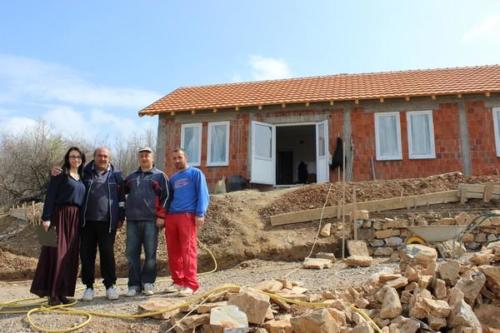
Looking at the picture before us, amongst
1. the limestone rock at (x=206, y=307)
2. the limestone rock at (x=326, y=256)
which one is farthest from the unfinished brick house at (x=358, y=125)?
the limestone rock at (x=206, y=307)

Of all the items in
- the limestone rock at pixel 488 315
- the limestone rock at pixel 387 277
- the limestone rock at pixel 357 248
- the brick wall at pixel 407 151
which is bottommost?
the limestone rock at pixel 488 315

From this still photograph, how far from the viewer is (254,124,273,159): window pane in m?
14.1

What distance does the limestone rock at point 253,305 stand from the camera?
14.0ft

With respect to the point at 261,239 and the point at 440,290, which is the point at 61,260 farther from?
the point at 261,239

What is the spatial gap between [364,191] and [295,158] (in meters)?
8.83

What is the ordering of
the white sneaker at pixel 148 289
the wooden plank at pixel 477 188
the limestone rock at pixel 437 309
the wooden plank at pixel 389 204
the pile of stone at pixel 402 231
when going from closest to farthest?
the limestone rock at pixel 437 309, the white sneaker at pixel 148 289, the pile of stone at pixel 402 231, the wooden plank at pixel 477 188, the wooden plank at pixel 389 204

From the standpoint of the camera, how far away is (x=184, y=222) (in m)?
5.56

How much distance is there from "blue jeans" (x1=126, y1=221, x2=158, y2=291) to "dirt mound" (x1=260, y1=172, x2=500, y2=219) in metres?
5.19

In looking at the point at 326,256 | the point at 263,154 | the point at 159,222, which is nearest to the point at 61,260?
the point at 159,222

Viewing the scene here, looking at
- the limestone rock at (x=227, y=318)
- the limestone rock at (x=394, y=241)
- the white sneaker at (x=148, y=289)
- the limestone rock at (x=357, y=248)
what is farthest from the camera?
the limestone rock at (x=394, y=241)

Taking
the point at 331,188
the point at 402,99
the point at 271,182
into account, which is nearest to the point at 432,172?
the point at 402,99

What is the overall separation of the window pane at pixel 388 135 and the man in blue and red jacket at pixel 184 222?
Result: 29.7 ft

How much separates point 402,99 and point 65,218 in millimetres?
10870

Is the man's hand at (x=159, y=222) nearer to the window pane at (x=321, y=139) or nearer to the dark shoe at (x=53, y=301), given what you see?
the dark shoe at (x=53, y=301)
